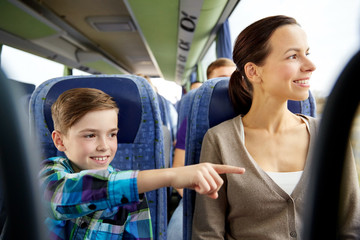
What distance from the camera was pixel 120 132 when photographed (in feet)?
3.11

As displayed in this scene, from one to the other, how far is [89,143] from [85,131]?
0.12 feet

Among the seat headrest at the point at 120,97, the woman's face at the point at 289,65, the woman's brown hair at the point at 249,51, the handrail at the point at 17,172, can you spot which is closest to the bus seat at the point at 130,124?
the seat headrest at the point at 120,97

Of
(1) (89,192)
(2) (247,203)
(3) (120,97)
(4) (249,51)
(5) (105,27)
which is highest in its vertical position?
(5) (105,27)

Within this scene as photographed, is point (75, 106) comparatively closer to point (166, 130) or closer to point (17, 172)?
point (17, 172)

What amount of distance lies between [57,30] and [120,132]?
541 cm

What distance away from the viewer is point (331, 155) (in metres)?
0.33

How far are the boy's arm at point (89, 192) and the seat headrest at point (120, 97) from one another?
0.45 metres

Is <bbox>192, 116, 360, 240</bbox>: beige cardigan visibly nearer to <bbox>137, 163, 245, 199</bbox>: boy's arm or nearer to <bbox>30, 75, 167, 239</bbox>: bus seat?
<bbox>30, 75, 167, 239</bbox>: bus seat

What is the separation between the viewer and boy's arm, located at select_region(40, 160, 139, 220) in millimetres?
461

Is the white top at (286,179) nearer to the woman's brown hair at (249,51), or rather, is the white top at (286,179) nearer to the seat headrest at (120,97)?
the woman's brown hair at (249,51)

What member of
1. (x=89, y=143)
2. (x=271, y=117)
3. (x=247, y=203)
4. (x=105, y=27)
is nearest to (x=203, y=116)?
(x=271, y=117)

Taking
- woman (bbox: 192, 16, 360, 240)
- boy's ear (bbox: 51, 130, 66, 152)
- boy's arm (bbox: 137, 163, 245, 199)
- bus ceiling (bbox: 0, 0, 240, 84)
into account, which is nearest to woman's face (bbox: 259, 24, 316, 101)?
woman (bbox: 192, 16, 360, 240)

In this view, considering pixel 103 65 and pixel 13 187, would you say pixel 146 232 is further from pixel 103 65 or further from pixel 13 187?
pixel 103 65

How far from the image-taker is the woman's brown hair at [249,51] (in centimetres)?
82
